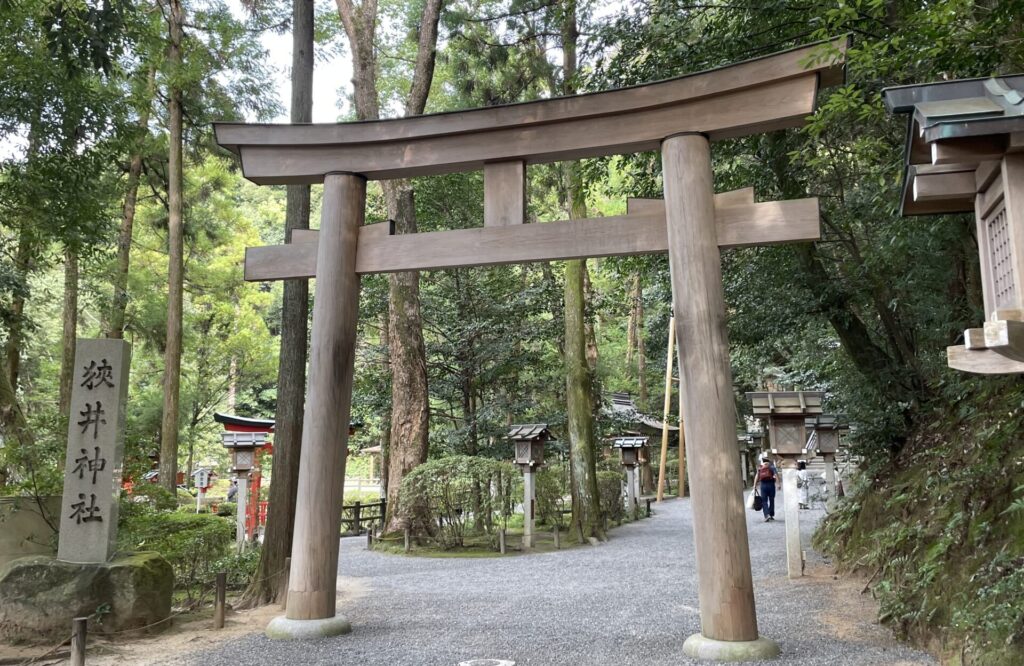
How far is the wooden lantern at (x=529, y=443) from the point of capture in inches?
518

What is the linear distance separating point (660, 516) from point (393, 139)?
15.9 metres

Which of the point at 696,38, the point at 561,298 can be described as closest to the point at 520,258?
the point at 696,38

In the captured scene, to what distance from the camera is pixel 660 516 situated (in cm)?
1994

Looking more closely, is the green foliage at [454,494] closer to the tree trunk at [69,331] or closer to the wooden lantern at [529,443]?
the wooden lantern at [529,443]

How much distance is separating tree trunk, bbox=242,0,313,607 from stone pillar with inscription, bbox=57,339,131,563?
1544 mm

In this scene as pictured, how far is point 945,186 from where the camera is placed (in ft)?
14.4

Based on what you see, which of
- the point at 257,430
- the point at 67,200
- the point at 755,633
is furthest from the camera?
the point at 257,430

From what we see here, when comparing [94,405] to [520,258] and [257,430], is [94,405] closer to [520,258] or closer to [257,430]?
[520,258]

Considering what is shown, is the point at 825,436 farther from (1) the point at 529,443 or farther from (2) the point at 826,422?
(1) the point at 529,443

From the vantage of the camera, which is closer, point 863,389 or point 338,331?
point 338,331

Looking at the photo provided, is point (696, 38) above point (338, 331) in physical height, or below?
above

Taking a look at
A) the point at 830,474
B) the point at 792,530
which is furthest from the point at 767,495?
the point at 792,530

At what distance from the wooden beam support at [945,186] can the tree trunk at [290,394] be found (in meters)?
5.91

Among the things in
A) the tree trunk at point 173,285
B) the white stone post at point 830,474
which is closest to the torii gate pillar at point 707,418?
the white stone post at point 830,474
